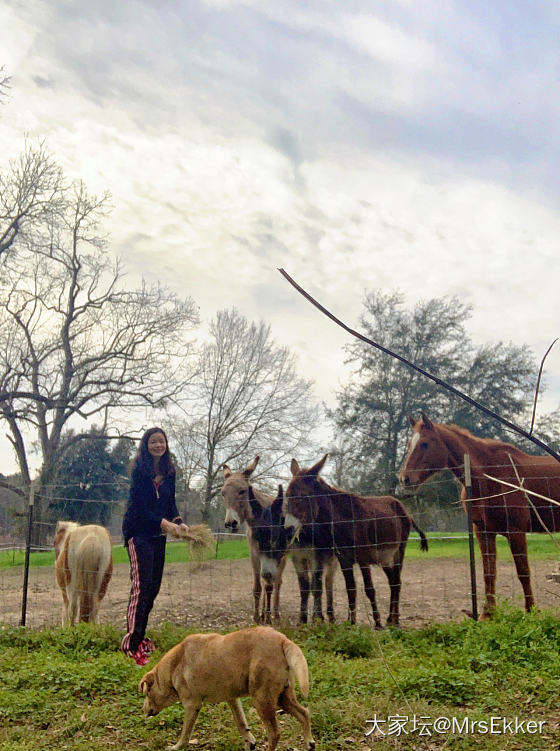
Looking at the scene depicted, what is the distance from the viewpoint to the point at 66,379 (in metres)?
27.0

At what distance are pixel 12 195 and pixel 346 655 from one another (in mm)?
23868

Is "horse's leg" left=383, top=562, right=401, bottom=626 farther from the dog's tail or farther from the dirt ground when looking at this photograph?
the dog's tail

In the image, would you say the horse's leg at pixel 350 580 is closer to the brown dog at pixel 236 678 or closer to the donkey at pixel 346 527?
the donkey at pixel 346 527

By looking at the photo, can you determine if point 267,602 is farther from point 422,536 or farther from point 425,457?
point 425,457

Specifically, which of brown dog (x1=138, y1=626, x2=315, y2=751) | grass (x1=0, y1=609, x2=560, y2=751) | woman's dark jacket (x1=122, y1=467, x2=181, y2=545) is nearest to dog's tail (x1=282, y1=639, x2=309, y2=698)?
brown dog (x1=138, y1=626, x2=315, y2=751)

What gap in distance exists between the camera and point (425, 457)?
7.95 meters

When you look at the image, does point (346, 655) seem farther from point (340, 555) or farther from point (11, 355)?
point (11, 355)

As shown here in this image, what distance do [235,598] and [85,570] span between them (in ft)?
10.6

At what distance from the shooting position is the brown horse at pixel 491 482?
7.53 meters

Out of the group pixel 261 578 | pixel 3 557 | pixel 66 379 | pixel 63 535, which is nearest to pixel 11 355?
pixel 66 379

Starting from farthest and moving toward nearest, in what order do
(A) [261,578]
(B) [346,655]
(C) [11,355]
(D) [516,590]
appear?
(C) [11,355]
(D) [516,590]
(A) [261,578]
(B) [346,655]

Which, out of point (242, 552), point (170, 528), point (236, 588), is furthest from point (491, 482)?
point (242, 552)

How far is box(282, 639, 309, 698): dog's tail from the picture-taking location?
3.56 m

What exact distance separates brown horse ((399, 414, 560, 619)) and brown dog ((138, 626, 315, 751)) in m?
4.09
